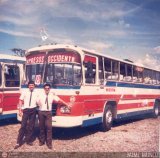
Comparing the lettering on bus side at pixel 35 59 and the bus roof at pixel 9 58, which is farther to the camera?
the bus roof at pixel 9 58

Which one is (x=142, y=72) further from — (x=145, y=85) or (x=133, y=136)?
(x=133, y=136)

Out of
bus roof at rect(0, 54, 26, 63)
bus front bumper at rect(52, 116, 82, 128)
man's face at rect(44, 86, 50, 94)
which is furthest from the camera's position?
bus roof at rect(0, 54, 26, 63)

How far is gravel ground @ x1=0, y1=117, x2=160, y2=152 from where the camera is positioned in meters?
8.11

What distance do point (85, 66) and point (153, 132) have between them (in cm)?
385

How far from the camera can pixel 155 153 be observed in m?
7.61

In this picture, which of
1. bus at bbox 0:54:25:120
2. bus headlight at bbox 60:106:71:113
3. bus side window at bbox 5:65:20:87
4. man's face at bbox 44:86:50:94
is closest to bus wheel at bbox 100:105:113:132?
bus headlight at bbox 60:106:71:113

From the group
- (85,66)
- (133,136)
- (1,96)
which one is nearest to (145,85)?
(133,136)

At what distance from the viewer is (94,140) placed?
30.1 ft

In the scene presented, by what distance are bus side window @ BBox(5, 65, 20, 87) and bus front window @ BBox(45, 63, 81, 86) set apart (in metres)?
3.00

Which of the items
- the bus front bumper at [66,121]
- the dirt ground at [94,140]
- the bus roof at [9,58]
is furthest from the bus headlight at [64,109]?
the bus roof at [9,58]

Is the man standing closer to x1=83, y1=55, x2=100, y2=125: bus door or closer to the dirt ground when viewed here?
the dirt ground

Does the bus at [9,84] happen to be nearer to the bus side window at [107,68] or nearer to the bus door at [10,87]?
the bus door at [10,87]

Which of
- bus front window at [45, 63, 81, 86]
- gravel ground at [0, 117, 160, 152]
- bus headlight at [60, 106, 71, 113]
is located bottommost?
gravel ground at [0, 117, 160, 152]

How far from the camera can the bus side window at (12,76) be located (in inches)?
461
